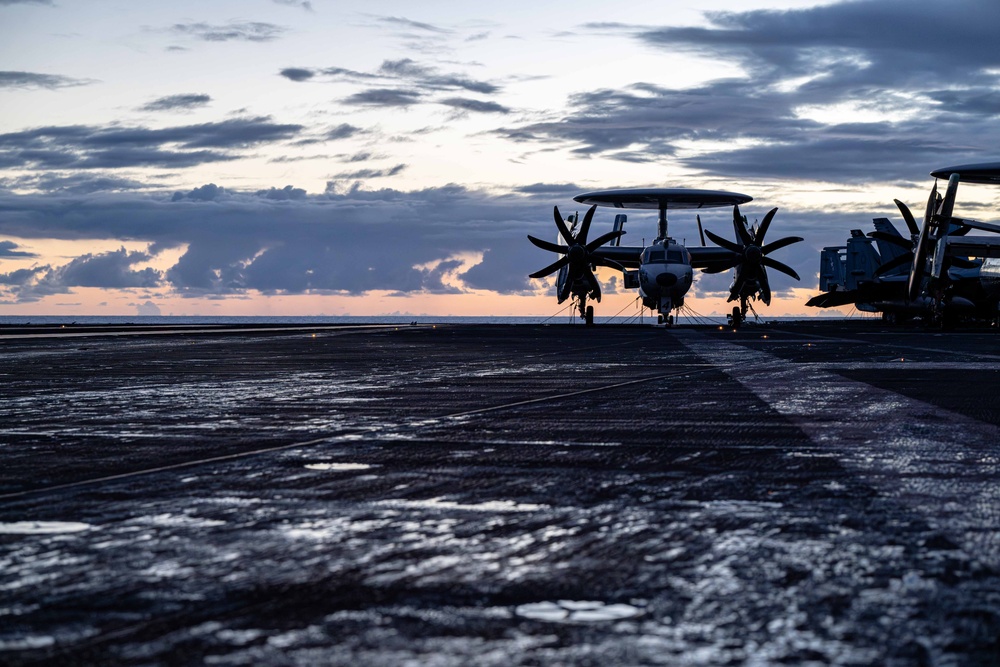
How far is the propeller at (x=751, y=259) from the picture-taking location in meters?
73.6

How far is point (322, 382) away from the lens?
17.8 metres

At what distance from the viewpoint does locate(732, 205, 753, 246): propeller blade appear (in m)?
74.9

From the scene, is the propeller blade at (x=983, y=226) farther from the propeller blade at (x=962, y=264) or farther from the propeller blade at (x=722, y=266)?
the propeller blade at (x=722, y=266)

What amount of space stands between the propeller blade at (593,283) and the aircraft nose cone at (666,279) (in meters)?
12.3

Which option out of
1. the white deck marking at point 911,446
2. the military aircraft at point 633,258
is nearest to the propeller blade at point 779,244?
the military aircraft at point 633,258

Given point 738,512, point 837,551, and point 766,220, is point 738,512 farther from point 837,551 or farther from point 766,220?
point 766,220

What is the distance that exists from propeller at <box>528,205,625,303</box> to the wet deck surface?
60989 millimetres

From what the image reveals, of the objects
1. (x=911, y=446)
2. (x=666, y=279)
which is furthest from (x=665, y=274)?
(x=911, y=446)

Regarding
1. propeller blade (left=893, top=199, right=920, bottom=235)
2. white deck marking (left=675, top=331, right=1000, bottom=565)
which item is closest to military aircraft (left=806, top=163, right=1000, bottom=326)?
propeller blade (left=893, top=199, right=920, bottom=235)

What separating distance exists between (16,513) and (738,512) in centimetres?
396

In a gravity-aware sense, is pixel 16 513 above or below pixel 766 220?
below

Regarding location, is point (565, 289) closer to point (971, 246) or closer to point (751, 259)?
point (751, 259)

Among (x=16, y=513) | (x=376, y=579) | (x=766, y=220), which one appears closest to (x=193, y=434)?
(x=16, y=513)

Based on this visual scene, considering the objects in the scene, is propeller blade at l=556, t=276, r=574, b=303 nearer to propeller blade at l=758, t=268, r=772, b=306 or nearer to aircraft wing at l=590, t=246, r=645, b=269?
aircraft wing at l=590, t=246, r=645, b=269
